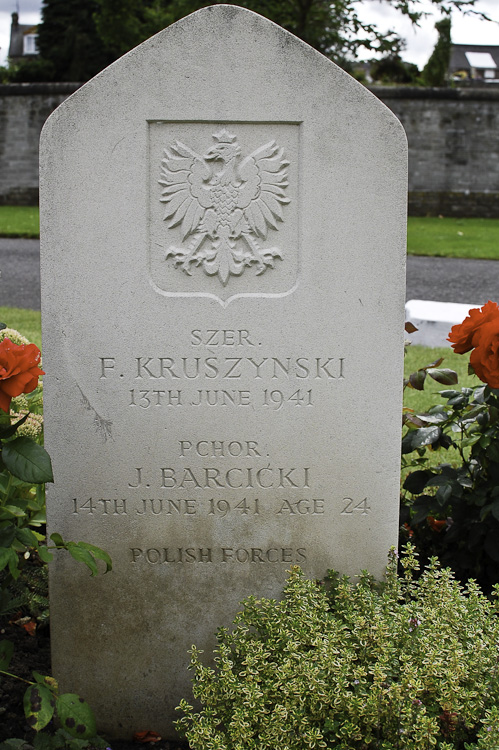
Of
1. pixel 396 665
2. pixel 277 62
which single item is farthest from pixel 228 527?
pixel 277 62

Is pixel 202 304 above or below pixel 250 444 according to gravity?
above

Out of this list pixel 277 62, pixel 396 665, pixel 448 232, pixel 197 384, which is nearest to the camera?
pixel 396 665

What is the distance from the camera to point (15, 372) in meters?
2.15

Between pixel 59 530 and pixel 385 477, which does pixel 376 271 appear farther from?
pixel 59 530

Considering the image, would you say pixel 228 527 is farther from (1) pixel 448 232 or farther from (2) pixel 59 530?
(1) pixel 448 232

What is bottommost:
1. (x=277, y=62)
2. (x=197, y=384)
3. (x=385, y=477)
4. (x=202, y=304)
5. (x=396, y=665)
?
(x=396, y=665)

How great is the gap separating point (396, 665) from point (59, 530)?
1.19 m

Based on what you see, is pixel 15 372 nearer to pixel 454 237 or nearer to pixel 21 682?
pixel 21 682

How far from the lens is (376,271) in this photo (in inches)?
103

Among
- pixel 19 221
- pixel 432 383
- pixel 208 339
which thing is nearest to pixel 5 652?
pixel 208 339

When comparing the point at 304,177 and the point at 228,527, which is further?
the point at 228,527

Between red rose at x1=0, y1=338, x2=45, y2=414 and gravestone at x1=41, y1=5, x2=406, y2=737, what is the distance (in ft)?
1.45

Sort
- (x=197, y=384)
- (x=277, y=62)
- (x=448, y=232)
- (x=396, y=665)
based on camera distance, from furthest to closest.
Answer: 1. (x=448, y=232)
2. (x=197, y=384)
3. (x=277, y=62)
4. (x=396, y=665)

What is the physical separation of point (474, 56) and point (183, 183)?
8921cm
